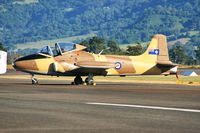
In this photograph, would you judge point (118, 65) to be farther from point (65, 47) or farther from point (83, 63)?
point (65, 47)

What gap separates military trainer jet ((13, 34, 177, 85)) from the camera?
32406mm

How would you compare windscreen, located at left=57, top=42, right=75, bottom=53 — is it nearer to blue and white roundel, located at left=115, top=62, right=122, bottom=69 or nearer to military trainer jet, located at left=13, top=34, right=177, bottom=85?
military trainer jet, located at left=13, top=34, right=177, bottom=85

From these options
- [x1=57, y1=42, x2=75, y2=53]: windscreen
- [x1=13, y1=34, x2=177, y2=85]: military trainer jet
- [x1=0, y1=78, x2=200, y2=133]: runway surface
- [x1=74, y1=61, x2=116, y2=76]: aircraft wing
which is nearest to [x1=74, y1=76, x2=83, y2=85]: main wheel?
[x1=13, y1=34, x2=177, y2=85]: military trainer jet

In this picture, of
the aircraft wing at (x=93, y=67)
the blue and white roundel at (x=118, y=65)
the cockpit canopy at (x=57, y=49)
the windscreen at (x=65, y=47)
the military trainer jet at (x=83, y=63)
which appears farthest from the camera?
the blue and white roundel at (x=118, y=65)

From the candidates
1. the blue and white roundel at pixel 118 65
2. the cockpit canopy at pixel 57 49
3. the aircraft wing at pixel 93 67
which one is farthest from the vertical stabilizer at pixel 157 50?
the cockpit canopy at pixel 57 49

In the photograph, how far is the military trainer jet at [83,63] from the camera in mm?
32406

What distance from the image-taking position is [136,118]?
37.3 ft

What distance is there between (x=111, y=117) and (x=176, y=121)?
1.49m

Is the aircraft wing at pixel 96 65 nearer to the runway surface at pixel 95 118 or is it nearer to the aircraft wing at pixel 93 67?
the aircraft wing at pixel 93 67

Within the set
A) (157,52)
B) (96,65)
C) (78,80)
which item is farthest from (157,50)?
(78,80)

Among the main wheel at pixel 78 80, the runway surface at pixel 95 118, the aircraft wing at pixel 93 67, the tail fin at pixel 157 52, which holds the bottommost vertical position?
the runway surface at pixel 95 118

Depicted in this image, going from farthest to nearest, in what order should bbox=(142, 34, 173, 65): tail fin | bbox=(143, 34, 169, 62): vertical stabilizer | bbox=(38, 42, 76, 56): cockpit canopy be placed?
1. bbox=(143, 34, 169, 62): vertical stabilizer
2. bbox=(142, 34, 173, 65): tail fin
3. bbox=(38, 42, 76, 56): cockpit canopy

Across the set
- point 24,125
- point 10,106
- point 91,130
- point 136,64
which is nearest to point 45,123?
point 24,125

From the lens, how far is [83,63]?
33000 mm
